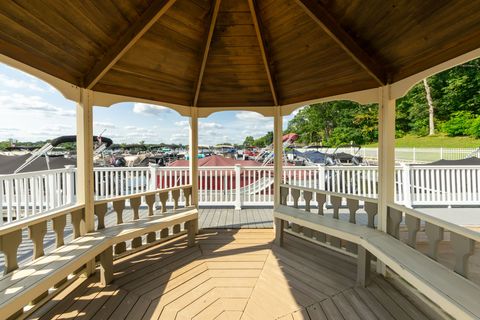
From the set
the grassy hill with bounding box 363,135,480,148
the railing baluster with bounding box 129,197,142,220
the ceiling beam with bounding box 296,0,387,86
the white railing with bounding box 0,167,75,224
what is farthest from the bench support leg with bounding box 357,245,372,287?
the grassy hill with bounding box 363,135,480,148

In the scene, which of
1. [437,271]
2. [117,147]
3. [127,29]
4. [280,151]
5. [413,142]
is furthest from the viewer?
[117,147]

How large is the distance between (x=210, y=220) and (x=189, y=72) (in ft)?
9.90

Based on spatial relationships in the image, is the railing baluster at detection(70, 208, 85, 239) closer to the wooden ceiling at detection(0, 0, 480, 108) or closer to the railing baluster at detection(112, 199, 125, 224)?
the railing baluster at detection(112, 199, 125, 224)

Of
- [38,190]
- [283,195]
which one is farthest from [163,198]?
[38,190]

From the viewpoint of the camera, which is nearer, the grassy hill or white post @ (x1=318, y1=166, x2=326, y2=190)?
white post @ (x1=318, y1=166, x2=326, y2=190)

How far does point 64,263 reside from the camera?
2.20 metres

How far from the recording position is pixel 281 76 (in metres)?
3.84

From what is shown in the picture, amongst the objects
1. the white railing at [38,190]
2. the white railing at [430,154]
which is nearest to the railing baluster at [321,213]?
the white railing at [38,190]

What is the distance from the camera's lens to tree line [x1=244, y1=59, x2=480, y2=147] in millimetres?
20781

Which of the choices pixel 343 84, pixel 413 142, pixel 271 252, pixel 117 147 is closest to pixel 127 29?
pixel 343 84

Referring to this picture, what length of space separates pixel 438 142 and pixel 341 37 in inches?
1002

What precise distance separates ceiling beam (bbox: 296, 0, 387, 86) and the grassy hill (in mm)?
22607

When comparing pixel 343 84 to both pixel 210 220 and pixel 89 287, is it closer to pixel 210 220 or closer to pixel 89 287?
pixel 210 220

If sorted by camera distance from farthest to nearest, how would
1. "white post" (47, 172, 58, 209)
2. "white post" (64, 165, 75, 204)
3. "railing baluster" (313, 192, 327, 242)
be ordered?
"white post" (64, 165, 75, 204)
"white post" (47, 172, 58, 209)
"railing baluster" (313, 192, 327, 242)
